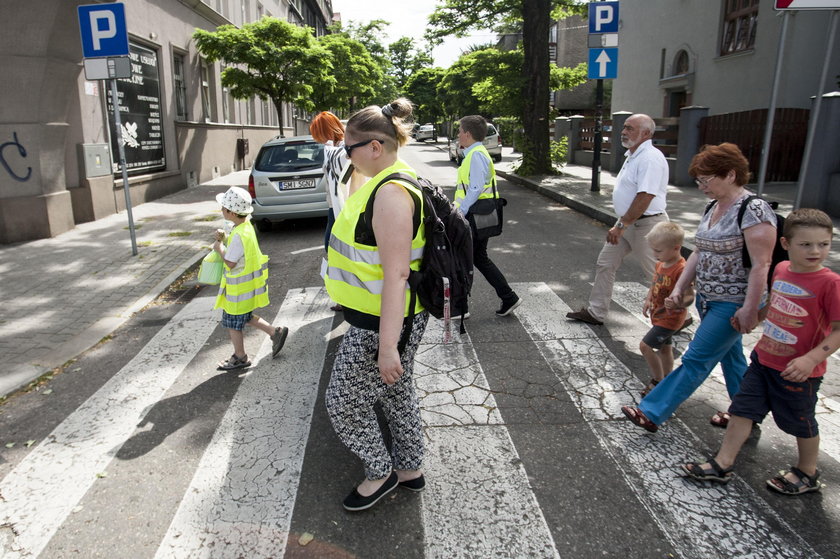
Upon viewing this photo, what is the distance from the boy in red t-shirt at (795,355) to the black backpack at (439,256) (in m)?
1.53

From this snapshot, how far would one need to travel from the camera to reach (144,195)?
13.7 meters

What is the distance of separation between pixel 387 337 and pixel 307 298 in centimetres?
412

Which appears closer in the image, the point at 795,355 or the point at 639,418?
the point at 795,355

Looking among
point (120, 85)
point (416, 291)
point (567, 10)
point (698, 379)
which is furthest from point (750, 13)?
point (416, 291)

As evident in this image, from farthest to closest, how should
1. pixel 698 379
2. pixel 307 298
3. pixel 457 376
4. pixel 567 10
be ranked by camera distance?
pixel 567 10
pixel 307 298
pixel 457 376
pixel 698 379

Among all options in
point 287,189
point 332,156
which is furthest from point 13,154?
point 332,156

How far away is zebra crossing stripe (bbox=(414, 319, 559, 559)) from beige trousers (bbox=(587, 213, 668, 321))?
4.96ft

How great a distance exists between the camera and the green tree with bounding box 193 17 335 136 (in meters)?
16.4

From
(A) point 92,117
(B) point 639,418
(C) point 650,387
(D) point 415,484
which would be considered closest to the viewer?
(D) point 415,484

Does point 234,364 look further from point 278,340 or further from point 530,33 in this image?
point 530,33

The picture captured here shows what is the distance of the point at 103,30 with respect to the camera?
24.8 feet

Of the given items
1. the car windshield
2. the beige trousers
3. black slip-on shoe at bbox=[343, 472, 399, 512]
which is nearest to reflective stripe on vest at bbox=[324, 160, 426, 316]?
black slip-on shoe at bbox=[343, 472, 399, 512]

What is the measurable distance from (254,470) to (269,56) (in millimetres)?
15832

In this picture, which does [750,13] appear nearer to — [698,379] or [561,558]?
[698,379]
